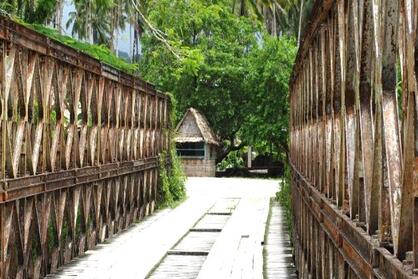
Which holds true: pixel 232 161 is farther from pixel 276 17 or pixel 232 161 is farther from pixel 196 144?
pixel 276 17

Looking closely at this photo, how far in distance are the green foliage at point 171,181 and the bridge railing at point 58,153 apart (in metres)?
3.60

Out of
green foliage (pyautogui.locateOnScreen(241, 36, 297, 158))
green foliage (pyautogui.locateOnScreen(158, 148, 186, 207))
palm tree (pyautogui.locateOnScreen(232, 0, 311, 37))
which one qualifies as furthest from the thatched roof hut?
green foliage (pyautogui.locateOnScreen(158, 148, 186, 207))

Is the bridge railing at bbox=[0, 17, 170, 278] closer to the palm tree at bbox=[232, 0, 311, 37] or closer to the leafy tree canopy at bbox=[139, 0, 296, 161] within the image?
the leafy tree canopy at bbox=[139, 0, 296, 161]

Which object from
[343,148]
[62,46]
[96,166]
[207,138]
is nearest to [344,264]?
[343,148]

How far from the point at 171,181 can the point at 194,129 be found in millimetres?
20411

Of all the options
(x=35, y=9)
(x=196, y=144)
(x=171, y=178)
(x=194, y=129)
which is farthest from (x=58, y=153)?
(x=196, y=144)

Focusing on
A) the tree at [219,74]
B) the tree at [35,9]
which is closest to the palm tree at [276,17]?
the tree at [219,74]

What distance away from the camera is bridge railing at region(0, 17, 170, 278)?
309 inches

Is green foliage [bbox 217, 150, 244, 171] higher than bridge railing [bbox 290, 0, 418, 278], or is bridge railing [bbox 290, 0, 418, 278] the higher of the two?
bridge railing [bbox 290, 0, 418, 278]

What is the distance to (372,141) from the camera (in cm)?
312

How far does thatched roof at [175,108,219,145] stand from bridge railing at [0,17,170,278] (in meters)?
24.7

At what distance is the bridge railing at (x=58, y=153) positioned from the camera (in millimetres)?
7836

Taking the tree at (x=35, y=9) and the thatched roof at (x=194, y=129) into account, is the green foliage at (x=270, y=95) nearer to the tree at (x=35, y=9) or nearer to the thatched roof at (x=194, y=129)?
the thatched roof at (x=194, y=129)

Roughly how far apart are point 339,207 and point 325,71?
1.40 m
